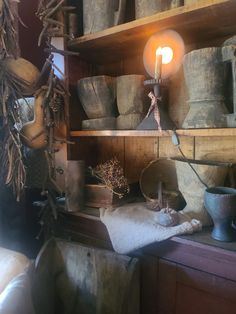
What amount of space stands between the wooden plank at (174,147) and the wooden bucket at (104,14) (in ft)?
1.72

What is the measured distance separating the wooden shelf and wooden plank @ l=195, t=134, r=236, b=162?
0.40 m

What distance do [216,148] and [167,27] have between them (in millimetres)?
498

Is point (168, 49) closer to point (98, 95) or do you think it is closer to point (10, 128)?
point (98, 95)

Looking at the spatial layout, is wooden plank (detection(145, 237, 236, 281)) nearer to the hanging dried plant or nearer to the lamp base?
the lamp base

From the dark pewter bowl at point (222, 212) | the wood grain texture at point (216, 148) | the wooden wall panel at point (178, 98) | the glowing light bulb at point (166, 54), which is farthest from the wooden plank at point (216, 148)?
the glowing light bulb at point (166, 54)

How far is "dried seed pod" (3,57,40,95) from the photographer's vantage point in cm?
106

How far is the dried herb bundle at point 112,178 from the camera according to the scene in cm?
117

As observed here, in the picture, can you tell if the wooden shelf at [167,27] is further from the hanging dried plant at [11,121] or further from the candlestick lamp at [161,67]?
the hanging dried plant at [11,121]

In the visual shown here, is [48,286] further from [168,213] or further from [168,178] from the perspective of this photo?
[168,178]

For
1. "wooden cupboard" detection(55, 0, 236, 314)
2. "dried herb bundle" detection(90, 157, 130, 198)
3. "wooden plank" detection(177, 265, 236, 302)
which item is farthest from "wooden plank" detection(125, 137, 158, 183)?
"wooden plank" detection(177, 265, 236, 302)

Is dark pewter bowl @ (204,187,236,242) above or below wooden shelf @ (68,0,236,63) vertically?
below

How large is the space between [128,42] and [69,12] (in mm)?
300

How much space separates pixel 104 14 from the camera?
1.11 metres

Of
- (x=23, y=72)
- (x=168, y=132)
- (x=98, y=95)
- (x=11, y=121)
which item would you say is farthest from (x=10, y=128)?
(x=168, y=132)
